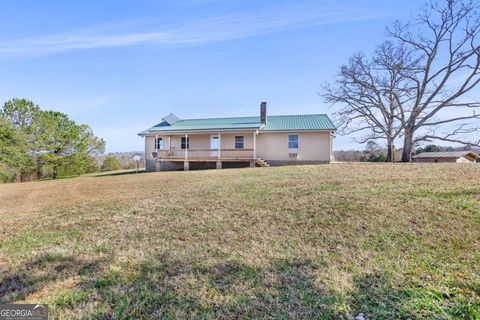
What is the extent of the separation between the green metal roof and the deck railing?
5.96 ft

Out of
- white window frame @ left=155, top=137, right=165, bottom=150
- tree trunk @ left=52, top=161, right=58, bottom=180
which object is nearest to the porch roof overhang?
white window frame @ left=155, top=137, right=165, bottom=150

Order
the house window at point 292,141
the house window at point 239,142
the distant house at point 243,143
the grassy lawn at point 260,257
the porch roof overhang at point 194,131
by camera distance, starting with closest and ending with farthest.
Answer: the grassy lawn at point 260,257
the porch roof overhang at point 194,131
the distant house at point 243,143
the house window at point 292,141
the house window at point 239,142

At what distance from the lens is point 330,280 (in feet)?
10.5

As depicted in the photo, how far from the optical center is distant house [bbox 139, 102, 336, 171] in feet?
63.6

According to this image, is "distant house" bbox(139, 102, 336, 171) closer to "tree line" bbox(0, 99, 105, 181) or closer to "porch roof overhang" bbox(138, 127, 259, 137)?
"porch roof overhang" bbox(138, 127, 259, 137)

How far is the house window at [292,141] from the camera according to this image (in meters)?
19.8

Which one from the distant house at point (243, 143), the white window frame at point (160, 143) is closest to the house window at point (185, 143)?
the distant house at point (243, 143)

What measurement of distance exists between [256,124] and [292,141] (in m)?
3.20

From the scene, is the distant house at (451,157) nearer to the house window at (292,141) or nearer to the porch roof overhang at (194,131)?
the house window at (292,141)

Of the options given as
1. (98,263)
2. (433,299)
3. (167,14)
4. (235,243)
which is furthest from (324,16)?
(98,263)

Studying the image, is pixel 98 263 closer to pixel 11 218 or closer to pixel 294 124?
pixel 11 218

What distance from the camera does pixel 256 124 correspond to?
20250 mm

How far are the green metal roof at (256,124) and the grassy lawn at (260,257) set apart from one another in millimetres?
12863

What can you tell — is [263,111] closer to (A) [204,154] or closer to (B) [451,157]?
(A) [204,154]
